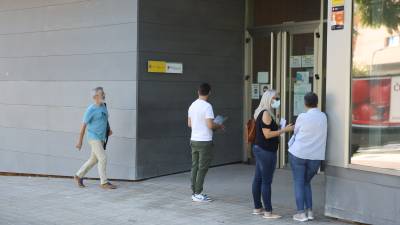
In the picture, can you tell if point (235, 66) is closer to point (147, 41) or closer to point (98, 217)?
point (147, 41)

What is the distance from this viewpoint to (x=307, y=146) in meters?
6.84

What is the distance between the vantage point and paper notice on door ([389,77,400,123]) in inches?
259

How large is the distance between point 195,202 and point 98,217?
1.47 meters

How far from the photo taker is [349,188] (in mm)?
6875

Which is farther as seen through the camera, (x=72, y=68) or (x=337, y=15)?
(x=72, y=68)

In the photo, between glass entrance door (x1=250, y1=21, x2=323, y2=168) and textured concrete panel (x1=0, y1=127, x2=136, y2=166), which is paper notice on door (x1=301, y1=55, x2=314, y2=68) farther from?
textured concrete panel (x1=0, y1=127, x2=136, y2=166)

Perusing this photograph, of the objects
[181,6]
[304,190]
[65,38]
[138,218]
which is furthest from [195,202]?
[65,38]

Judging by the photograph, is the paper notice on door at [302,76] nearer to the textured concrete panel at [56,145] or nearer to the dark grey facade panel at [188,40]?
the dark grey facade panel at [188,40]

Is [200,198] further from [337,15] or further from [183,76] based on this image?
[337,15]

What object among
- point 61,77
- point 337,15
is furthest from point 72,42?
point 337,15

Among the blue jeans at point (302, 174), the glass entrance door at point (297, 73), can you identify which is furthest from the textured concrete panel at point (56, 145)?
the blue jeans at point (302, 174)

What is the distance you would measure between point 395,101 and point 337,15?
4.15 ft

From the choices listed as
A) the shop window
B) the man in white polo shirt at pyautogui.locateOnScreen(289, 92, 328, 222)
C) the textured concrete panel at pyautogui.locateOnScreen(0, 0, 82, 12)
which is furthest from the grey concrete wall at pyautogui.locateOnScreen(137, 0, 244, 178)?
the shop window

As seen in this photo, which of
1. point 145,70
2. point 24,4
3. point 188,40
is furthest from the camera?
point 24,4
